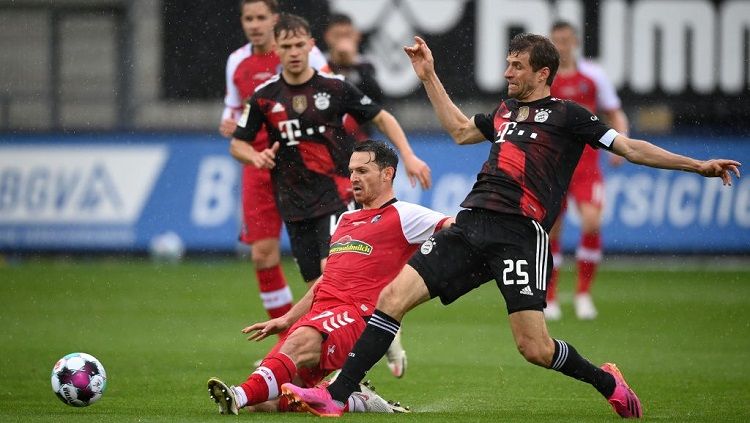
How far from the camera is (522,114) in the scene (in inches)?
300

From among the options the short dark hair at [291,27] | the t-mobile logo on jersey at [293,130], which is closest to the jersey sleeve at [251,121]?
the t-mobile logo on jersey at [293,130]

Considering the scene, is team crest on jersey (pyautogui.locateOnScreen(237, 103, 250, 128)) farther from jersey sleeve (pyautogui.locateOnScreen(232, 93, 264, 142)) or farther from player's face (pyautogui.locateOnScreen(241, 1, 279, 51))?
player's face (pyautogui.locateOnScreen(241, 1, 279, 51))

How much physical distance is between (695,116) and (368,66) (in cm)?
868

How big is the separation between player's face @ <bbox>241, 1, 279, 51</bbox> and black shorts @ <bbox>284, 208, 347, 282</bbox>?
166cm

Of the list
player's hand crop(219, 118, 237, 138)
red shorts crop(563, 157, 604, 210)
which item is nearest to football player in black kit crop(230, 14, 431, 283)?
player's hand crop(219, 118, 237, 138)

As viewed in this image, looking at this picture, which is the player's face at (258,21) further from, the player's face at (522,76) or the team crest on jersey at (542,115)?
the team crest on jersey at (542,115)

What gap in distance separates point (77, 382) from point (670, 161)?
11.4ft

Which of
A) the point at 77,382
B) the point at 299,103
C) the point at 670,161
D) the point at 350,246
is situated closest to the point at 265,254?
the point at 299,103

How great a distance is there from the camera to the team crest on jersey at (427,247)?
289 inches

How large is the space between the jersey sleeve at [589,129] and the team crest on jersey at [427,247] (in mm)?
1012

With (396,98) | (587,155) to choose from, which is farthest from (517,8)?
(587,155)

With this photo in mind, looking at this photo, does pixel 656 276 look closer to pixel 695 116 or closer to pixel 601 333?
pixel 695 116

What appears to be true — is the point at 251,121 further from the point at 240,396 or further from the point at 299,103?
the point at 240,396

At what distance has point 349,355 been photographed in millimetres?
7180
